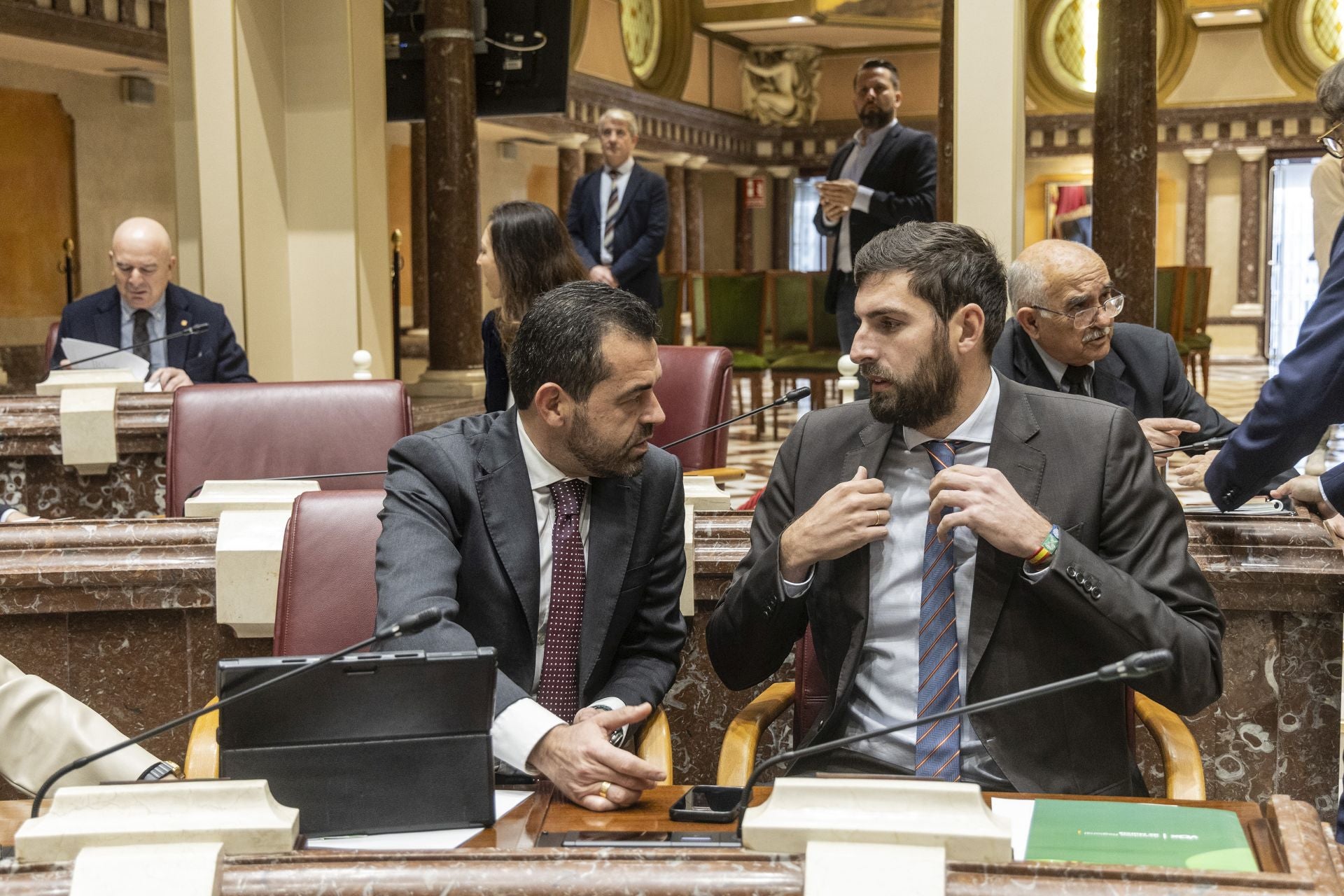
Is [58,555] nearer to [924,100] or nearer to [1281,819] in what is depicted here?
[1281,819]

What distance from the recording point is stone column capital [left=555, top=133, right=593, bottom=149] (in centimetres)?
1466

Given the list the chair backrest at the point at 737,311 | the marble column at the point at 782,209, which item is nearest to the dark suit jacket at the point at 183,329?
the chair backrest at the point at 737,311

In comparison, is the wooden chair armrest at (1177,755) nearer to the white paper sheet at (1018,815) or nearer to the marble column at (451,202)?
the white paper sheet at (1018,815)

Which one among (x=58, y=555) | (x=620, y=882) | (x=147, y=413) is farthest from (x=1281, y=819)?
(x=147, y=413)

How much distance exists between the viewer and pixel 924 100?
18766mm

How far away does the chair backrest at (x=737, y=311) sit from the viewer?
9.95 meters

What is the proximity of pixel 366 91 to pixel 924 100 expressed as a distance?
45.6ft

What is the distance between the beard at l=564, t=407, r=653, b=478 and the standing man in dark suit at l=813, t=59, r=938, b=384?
10.7 ft

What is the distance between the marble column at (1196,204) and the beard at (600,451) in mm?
16052

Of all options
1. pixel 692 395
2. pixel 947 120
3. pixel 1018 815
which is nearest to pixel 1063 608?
pixel 1018 815

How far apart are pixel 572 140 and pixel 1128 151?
888 cm

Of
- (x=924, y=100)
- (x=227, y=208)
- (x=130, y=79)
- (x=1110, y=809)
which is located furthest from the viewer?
(x=924, y=100)

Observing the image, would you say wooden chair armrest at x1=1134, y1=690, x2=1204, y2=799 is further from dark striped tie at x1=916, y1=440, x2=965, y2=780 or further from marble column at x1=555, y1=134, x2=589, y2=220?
marble column at x1=555, y1=134, x2=589, y2=220

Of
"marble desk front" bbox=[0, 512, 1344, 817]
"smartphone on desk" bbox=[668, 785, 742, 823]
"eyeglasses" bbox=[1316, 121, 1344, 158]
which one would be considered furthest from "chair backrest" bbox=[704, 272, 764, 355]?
"smartphone on desk" bbox=[668, 785, 742, 823]
